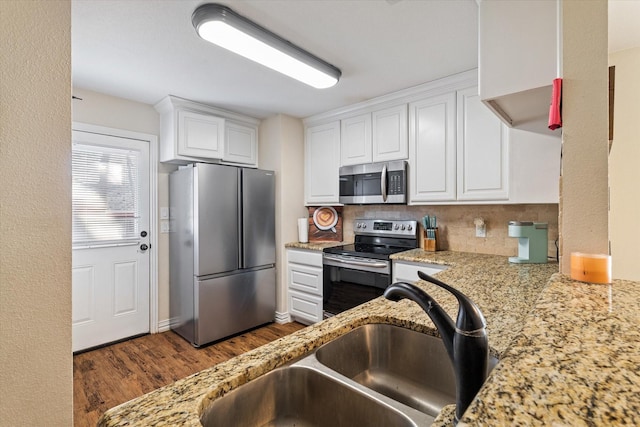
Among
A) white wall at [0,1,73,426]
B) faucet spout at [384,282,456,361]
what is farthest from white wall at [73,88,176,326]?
faucet spout at [384,282,456,361]

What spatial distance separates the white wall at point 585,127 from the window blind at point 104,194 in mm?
3295

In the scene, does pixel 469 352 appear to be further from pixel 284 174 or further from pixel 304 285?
pixel 284 174

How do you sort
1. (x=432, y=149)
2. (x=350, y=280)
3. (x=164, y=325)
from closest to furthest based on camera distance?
1. (x=432, y=149)
2. (x=350, y=280)
3. (x=164, y=325)

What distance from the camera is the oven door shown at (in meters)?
2.60

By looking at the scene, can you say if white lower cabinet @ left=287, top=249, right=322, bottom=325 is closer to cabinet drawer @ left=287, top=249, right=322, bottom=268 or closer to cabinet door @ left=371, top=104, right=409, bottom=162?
cabinet drawer @ left=287, top=249, right=322, bottom=268

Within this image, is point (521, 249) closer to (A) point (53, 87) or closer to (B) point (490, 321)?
(B) point (490, 321)

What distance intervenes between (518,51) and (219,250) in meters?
2.63

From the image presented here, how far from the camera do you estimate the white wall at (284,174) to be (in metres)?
3.40

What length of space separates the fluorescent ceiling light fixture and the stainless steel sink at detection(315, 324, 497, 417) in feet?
5.41

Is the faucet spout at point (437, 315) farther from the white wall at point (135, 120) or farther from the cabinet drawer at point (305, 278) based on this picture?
the white wall at point (135, 120)

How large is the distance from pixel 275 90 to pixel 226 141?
0.93 meters

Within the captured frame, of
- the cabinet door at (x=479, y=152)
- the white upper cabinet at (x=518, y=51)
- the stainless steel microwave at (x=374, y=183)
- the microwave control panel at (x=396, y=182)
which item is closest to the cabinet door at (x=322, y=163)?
the stainless steel microwave at (x=374, y=183)

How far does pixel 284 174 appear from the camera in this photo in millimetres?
3408

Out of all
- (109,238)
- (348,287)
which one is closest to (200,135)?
(109,238)
